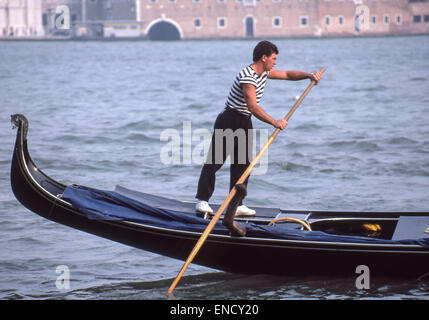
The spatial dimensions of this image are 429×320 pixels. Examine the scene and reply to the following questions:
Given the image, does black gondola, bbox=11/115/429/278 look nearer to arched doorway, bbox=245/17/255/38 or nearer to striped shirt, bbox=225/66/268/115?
striped shirt, bbox=225/66/268/115

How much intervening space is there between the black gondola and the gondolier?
276 millimetres

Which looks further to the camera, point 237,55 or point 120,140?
point 237,55

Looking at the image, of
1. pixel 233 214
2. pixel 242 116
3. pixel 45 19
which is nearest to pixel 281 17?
pixel 45 19

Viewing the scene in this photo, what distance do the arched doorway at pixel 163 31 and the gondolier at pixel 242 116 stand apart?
43029 mm

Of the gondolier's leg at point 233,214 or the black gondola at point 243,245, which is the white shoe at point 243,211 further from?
the gondolier's leg at point 233,214

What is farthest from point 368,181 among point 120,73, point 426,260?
point 120,73

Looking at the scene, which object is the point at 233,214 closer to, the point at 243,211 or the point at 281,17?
the point at 243,211

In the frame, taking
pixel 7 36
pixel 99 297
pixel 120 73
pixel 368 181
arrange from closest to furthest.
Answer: pixel 99 297, pixel 368 181, pixel 120 73, pixel 7 36

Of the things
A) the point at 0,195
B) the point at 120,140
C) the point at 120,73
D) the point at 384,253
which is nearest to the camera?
the point at 384,253

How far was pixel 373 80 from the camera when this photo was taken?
68.9 feet

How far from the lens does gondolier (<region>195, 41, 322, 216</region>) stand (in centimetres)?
396

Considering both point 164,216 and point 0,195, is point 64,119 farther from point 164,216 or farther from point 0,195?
point 164,216
